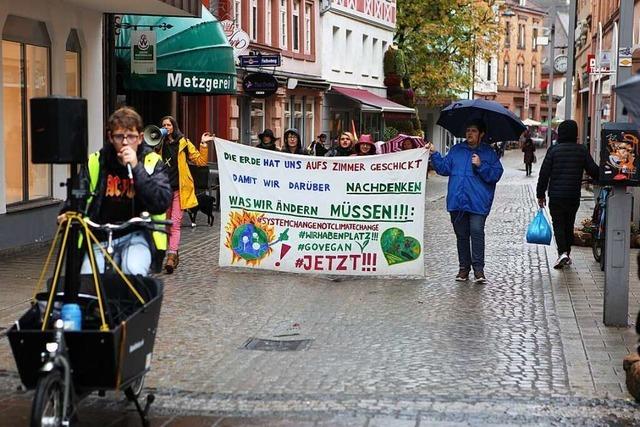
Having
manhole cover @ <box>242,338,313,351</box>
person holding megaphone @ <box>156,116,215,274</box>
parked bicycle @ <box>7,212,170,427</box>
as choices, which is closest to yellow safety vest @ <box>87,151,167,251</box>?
parked bicycle @ <box>7,212,170,427</box>

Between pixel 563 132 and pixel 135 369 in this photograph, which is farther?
pixel 563 132

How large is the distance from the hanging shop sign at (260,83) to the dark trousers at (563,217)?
14.9m

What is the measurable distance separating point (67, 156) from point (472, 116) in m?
7.52

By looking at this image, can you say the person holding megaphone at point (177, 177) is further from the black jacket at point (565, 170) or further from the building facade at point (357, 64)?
the building facade at point (357, 64)

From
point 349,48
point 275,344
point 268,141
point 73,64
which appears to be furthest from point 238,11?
point 275,344

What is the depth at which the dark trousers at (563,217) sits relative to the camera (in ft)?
43.3

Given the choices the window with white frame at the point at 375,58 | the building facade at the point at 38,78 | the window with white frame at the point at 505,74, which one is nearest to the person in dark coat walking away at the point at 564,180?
the building facade at the point at 38,78

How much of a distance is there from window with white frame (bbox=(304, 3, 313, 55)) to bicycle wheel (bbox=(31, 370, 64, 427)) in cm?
3148

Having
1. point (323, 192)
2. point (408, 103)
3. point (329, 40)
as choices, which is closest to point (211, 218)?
point (323, 192)

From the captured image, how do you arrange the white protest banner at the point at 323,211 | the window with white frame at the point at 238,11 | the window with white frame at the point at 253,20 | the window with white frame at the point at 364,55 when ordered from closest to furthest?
the white protest banner at the point at 323,211 → the window with white frame at the point at 238,11 → the window with white frame at the point at 253,20 → the window with white frame at the point at 364,55

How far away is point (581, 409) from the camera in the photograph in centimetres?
666

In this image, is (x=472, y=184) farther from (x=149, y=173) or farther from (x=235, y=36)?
(x=235, y=36)

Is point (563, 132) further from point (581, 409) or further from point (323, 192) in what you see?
point (581, 409)

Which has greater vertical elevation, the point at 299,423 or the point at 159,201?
the point at 159,201
